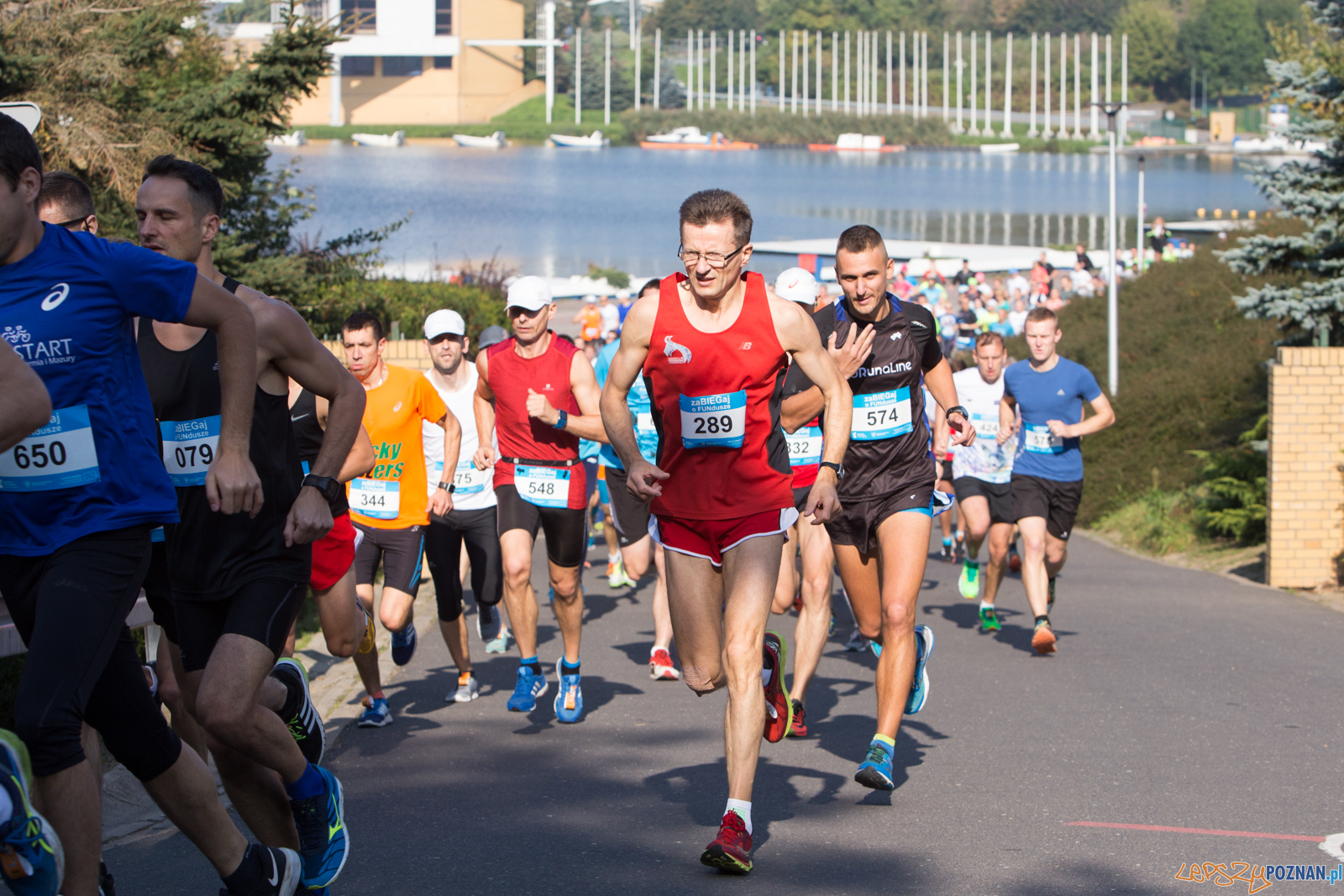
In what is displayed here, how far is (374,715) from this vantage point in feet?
24.4

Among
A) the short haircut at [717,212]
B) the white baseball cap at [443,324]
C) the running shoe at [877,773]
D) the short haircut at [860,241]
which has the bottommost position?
the running shoe at [877,773]

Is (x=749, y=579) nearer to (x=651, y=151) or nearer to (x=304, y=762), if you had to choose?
(x=304, y=762)

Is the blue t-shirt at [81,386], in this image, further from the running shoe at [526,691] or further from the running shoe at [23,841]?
the running shoe at [526,691]

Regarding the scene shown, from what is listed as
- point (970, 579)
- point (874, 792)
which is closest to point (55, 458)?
point (874, 792)

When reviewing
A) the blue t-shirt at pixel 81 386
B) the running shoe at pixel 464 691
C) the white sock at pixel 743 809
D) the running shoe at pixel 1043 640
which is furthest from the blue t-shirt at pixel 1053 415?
the blue t-shirt at pixel 81 386

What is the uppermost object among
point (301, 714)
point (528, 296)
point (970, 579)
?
point (528, 296)

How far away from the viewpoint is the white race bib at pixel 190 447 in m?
4.48

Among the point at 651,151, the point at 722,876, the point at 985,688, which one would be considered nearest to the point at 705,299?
the point at 722,876

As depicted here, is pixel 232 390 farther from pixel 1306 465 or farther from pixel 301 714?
pixel 1306 465

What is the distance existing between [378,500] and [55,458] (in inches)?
159

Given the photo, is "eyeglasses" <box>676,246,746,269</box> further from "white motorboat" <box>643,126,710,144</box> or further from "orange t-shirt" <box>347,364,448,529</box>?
"white motorboat" <box>643,126,710,144</box>

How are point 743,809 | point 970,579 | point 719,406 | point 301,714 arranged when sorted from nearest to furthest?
point 301,714 < point 743,809 < point 719,406 < point 970,579

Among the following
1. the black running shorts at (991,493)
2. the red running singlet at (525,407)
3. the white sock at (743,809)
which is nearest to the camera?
the white sock at (743,809)

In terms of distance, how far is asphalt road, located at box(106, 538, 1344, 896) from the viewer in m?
5.07
